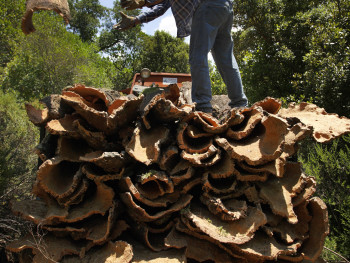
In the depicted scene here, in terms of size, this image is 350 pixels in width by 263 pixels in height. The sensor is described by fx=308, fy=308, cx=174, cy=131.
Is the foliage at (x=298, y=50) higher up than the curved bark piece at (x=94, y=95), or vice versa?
the foliage at (x=298, y=50)

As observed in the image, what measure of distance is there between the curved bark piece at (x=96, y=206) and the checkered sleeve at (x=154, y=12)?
6.84 ft

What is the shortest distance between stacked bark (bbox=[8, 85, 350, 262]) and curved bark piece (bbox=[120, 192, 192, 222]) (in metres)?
0.01

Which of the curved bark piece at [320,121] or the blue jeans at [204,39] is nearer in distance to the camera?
the curved bark piece at [320,121]

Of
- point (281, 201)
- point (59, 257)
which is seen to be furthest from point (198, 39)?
point (59, 257)

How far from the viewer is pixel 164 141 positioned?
2.62 meters

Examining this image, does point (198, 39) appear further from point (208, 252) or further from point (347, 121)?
point (208, 252)

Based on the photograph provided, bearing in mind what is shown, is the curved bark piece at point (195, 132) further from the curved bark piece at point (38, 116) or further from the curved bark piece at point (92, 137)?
the curved bark piece at point (38, 116)

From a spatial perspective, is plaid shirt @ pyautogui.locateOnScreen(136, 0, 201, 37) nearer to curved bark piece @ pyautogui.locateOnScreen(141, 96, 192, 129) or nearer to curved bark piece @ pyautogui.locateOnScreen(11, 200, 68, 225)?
curved bark piece @ pyautogui.locateOnScreen(141, 96, 192, 129)

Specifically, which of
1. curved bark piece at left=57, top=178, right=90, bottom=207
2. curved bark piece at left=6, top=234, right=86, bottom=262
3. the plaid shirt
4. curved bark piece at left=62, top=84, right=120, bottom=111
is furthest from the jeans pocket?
curved bark piece at left=6, top=234, right=86, bottom=262

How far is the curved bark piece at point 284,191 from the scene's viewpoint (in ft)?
8.08

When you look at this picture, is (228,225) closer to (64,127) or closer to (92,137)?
(92,137)

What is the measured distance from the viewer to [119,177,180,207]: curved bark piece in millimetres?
2455

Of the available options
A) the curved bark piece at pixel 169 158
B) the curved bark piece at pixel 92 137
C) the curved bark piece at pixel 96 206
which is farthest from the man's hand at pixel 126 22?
the curved bark piece at pixel 96 206

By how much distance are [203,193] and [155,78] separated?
332 inches
